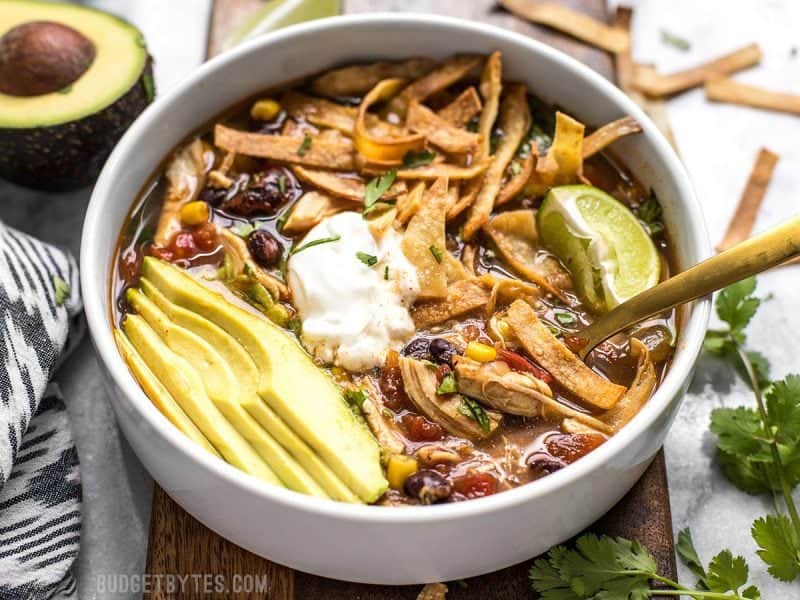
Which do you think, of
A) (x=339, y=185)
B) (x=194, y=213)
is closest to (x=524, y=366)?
(x=339, y=185)

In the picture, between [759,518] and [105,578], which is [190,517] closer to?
[105,578]

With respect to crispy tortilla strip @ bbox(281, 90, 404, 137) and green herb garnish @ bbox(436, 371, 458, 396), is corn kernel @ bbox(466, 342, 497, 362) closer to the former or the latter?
green herb garnish @ bbox(436, 371, 458, 396)

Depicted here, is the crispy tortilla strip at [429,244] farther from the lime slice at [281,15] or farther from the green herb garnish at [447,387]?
the lime slice at [281,15]

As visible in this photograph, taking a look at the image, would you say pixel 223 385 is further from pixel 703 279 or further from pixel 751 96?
pixel 751 96

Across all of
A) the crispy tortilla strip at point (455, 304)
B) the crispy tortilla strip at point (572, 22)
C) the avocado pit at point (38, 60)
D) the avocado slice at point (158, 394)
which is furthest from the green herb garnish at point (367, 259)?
the crispy tortilla strip at point (572, 22)

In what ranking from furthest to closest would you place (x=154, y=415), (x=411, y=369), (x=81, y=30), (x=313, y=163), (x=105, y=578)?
(x=81, y=30)
(x=313, y=163)
(x=105, y=578)
(x=411, y=369)
(x=154, y=415)

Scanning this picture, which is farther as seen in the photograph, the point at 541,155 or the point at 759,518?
the point at 541,155

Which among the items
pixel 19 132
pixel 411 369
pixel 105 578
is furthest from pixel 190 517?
pixel 19 132
